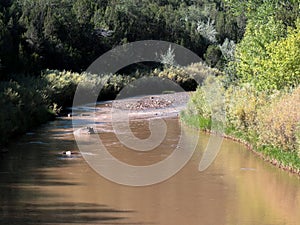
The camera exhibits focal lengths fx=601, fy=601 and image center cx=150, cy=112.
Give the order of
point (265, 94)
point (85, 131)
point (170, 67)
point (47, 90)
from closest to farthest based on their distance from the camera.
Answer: point (265, 94), point (85, 131), point (47, 90), point (170, 67)

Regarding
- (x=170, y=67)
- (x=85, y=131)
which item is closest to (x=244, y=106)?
(x=85, y=131)

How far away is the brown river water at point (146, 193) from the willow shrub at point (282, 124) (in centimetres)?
94

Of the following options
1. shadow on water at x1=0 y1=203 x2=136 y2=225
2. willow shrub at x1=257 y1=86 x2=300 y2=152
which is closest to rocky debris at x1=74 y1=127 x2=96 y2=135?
willow shrub at x1=257 y1=86 x2=300 y2=152

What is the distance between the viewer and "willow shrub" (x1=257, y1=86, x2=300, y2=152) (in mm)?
19891

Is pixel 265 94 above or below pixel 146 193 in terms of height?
above

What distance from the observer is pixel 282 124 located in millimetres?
20609

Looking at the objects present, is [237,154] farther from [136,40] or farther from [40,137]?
[136,40]

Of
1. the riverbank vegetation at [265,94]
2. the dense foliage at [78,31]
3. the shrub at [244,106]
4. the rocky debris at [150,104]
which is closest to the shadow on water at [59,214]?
the riverbank vegetation at [265,94]

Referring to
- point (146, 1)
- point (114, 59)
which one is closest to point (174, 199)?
point (114, 59)

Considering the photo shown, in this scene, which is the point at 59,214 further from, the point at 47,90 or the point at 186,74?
the point at 186,74

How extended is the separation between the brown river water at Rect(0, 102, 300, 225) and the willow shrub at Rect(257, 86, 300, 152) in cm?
94

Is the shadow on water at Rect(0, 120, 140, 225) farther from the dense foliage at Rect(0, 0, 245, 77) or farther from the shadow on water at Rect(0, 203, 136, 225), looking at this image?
the dense foliage at Rect(0, 0, 245, 77)

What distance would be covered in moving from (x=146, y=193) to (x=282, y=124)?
18.4 ft

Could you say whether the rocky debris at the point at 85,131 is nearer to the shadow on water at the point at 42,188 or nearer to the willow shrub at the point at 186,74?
the shadow on water at the point at 42,188
